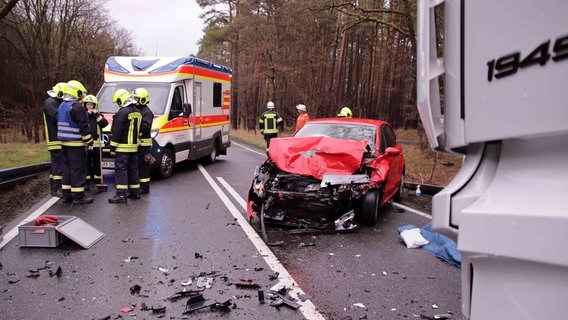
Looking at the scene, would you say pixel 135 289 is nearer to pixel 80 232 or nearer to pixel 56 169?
pixel 80 232

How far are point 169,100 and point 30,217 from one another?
4549 mm

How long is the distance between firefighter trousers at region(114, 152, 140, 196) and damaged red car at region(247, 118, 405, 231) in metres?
2.81

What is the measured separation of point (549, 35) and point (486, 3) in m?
0.26

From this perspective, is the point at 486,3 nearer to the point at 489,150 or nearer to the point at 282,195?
the point at 489,150

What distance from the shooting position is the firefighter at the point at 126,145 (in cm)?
776

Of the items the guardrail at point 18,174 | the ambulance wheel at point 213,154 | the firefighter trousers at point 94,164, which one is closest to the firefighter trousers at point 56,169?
the guardrail at point 18,174

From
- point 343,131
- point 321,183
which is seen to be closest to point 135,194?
point 321,183

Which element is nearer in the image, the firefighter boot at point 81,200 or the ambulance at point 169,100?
the firefighter boot at point 81,200

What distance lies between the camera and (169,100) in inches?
401

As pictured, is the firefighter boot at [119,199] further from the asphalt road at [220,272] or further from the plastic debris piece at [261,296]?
the plastic debris piece at [261,296]

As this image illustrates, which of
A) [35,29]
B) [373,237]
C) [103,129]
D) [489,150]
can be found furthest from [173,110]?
[35,29]

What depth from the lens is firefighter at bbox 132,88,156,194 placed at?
8250mm

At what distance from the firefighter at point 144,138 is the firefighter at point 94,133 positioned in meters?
0.86

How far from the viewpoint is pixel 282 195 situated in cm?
587
